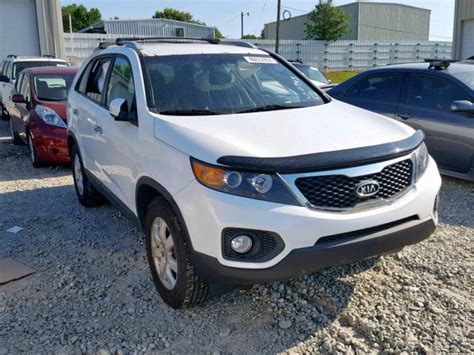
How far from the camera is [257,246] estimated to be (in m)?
Result: 2.65

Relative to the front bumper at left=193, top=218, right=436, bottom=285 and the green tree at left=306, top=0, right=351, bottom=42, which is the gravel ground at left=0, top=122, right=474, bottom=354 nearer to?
the front bumper at left=193, top=218, right=436, bottom=285

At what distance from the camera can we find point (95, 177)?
470cm

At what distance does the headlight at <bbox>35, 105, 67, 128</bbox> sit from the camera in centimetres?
713

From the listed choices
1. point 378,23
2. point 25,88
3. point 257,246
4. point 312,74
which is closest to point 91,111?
point 257,246

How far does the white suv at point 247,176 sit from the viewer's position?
262cm

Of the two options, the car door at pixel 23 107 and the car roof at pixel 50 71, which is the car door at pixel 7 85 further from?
the car roof at pixel 50 71

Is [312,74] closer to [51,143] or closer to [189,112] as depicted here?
[51,143]

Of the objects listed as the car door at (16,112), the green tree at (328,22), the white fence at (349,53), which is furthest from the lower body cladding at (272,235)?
the green tree at (328,22)

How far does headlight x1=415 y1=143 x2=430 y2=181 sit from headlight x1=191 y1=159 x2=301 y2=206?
979mm

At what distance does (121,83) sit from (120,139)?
61 centimetres

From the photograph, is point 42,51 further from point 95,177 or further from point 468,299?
point 468,299

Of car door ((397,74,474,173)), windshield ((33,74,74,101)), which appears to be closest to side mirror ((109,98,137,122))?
car door ((397,74,474,173))

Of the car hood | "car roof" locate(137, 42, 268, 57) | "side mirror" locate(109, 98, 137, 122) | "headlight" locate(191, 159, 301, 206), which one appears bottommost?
"headlight" locate(191, 159, 301, 206)

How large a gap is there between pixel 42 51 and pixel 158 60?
1738 cm
